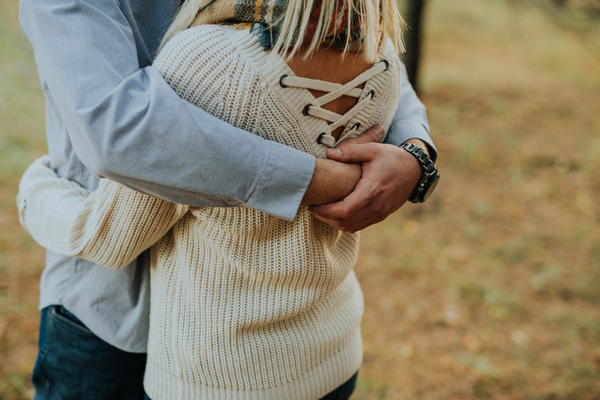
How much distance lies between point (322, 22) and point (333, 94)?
6.4 inches

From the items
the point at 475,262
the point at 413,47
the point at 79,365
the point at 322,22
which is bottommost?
the point at 475,262

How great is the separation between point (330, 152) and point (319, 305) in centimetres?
43

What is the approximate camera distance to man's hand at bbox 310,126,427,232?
112 centimetres

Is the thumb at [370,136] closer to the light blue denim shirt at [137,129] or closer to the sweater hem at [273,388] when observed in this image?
the light blue denim shirt at [137,129]

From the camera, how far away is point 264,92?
1029 mm

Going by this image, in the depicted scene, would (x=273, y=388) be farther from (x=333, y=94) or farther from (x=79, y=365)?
(x=333, y=94)

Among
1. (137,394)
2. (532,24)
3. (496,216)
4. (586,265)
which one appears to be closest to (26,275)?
(137,394)

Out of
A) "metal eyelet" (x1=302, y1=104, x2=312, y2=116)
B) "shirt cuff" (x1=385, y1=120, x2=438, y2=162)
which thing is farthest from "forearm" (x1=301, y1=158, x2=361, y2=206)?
"shirt cuff" (x1=385, y1=120, x2=438, y2=162)

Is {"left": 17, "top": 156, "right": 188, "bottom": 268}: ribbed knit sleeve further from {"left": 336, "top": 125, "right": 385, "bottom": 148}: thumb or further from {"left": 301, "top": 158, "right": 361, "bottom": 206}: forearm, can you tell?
{"left": 336, "top": 125, "right": 385, "bottom": 148}: thumb

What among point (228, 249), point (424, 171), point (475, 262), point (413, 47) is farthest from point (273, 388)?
point (413, 47)

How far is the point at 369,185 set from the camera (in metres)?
1.13

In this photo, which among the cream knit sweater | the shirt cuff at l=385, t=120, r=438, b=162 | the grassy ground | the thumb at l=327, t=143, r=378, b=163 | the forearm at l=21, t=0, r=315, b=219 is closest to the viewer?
the forearm at l=21, t=0, r=315, b=219

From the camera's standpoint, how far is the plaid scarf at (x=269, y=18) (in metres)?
1.01

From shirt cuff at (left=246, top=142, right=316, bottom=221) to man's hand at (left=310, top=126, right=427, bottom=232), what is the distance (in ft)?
0.29
